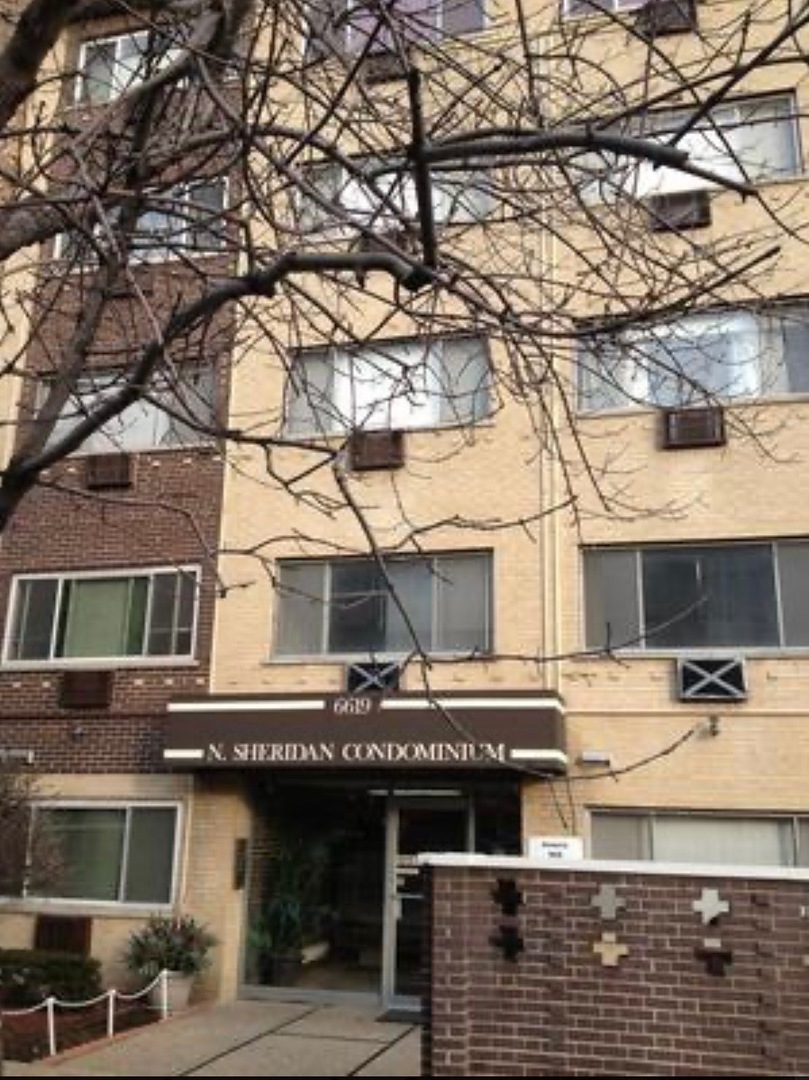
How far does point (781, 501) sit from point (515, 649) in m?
3.61

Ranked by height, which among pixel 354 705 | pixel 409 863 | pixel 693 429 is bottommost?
pixel 409 863

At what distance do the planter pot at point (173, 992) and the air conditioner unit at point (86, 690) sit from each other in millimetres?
3824

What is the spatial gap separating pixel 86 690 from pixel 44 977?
12.7ft

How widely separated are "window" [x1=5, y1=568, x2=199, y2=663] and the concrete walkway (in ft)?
15.7

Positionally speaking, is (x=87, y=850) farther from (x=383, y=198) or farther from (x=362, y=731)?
(x=383, y=198)

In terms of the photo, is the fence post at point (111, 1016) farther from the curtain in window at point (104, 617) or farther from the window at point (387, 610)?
the curtain in window at point (104, 617)

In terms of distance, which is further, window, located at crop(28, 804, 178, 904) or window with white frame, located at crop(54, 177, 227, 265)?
window, located at crop(28, 804, 178, 904)

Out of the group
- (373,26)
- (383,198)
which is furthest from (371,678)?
(383,198)

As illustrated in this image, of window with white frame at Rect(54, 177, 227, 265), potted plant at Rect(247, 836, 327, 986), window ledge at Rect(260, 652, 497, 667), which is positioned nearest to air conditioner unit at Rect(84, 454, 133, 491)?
window ledge at Rect(260, 652, 497, 667)

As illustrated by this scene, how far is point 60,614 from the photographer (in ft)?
55.8

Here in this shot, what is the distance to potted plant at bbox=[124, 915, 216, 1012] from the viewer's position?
1404 centimetres

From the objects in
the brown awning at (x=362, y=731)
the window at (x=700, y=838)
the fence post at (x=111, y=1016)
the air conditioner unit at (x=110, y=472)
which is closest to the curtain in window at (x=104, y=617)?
the air conditioner unit at (x=110, y=472)

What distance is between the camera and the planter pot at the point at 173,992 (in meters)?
13.9

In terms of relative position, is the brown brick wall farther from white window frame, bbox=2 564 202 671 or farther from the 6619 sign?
the 6619 sign
